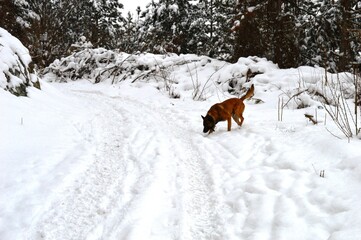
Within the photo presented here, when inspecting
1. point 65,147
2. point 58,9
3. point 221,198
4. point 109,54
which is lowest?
point 221,198

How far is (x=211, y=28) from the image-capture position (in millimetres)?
21422

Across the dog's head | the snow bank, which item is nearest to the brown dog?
the dog's head

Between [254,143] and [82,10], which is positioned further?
[82,10]

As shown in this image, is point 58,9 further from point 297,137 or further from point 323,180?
point 323,180

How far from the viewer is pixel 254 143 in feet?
17.6

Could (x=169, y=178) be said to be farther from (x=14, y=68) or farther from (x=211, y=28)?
(x=211, y=28)

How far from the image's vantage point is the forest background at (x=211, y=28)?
10953 mm

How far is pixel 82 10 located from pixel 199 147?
994 inches

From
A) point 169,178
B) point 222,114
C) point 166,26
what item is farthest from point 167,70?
point 169,178

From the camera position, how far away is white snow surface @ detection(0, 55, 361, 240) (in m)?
2.87

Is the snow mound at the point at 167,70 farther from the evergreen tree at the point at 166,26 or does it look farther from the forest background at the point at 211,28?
the evergreen tree at the point at 166,26

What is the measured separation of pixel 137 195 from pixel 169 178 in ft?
2.05

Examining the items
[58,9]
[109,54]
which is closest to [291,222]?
[109,54]

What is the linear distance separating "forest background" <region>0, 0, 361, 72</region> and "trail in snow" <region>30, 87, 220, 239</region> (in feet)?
8.64
